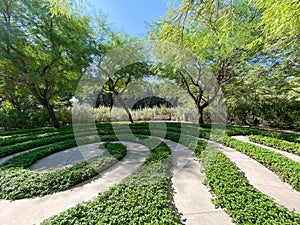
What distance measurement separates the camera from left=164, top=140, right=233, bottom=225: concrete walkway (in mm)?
1749

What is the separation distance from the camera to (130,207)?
186 cm

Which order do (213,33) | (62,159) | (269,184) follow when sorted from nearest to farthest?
(269,184), (213,33), (62,159)

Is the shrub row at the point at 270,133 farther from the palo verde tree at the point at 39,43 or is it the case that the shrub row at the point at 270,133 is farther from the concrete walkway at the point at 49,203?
the palo verde tree at the point at 39,43

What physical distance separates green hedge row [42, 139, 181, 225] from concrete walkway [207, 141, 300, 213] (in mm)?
1573

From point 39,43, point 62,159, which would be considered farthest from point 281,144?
point 39,43

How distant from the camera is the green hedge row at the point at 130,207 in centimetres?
167

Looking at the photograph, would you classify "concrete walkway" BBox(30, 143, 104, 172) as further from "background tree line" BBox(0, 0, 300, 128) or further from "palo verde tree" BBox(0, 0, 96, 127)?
"palo verde tree" BBox(0, 0, 96, 127)

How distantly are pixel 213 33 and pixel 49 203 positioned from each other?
15.7ft

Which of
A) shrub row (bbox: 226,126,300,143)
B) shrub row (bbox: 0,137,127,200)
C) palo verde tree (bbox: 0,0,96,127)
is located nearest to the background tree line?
palo verde tree (bbox: 0,0,96,127)

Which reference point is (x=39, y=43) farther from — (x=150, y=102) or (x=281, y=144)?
(x=150, y=102)

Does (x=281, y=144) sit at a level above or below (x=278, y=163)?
above

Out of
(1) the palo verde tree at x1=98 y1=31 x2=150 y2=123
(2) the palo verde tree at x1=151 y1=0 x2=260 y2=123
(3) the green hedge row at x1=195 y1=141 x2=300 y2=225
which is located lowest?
(3) the green hedge row at x1=195 y1=141 x2=300 y2=225

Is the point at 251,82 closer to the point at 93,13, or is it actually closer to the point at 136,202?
the point at 136,202

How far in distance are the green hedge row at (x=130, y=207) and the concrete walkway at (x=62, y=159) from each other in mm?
2011
